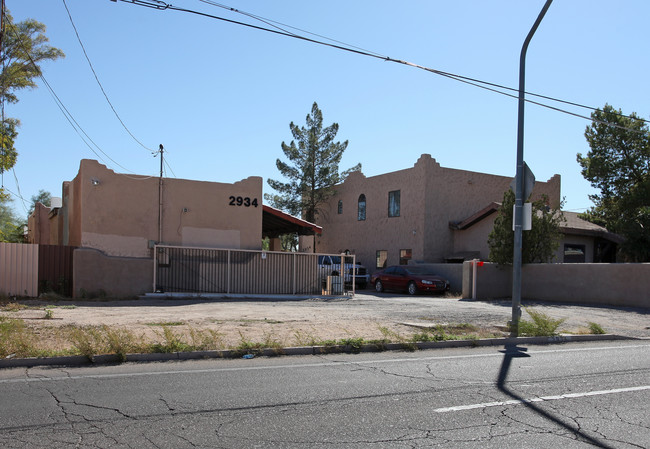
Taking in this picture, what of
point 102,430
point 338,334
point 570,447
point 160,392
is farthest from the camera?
point 338,334

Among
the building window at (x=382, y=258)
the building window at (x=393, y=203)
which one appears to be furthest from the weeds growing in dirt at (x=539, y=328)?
the building window at (x=382, y=258)

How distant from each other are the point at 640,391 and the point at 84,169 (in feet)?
Answer: 60.2

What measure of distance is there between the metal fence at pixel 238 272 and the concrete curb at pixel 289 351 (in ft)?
37.0

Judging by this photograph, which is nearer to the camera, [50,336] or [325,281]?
[50,336]

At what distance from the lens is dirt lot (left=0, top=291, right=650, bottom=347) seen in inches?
430

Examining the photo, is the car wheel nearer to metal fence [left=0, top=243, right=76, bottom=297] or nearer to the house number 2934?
the house number 2934

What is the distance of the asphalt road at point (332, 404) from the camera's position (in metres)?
4.82

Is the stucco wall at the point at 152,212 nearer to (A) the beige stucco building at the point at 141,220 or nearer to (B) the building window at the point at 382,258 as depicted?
(A) the beige stucco building at the point at 141,220

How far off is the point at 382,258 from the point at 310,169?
10574 millimetres

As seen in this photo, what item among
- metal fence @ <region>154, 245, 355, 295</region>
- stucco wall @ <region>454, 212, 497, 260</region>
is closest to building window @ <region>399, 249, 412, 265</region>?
stucco wall @ <region>454, 212, 497, 260</region>

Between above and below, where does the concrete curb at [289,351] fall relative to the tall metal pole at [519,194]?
below

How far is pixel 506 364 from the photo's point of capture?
848 cm

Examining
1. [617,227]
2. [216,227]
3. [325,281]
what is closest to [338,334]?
[216,227]

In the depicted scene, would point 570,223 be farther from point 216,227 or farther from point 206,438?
point 206,438
